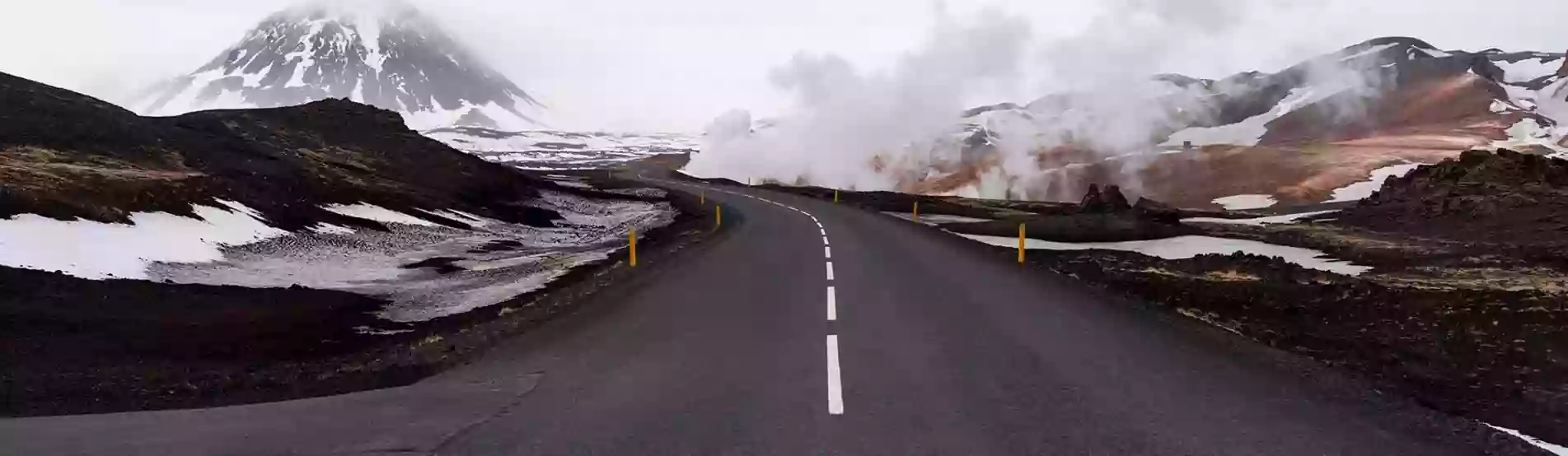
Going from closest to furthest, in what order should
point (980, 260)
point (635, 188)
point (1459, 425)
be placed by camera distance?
1. point (1459, 425)
2. point (980, 260)
3. point (635, 188)

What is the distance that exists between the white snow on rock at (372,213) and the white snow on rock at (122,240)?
22.6 ft

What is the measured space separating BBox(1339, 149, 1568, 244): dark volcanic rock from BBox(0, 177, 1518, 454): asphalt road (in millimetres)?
22348

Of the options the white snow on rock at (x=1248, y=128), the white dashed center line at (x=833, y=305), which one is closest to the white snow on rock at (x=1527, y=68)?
the white snow on rock at (x=1248, y=128)

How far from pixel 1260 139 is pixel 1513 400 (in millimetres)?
157674

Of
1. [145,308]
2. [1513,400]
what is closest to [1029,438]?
[1513,400]

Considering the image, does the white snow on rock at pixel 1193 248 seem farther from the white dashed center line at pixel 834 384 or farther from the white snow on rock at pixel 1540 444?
the white snow on rock at pixel 1540 444

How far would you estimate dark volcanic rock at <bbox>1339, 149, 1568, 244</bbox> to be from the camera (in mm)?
28828

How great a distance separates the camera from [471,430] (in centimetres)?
707

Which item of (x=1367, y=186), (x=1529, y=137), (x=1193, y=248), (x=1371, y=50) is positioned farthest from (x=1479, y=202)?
(x=1371, y=50)

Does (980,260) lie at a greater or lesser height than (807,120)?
lesser

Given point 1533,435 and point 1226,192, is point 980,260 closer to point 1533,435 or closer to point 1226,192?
point 1533,435

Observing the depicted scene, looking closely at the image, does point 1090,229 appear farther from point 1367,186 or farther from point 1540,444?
point 1367,186

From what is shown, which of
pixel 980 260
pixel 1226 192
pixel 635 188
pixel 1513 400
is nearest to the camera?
pixel 1513 400

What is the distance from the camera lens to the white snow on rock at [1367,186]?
263ft
